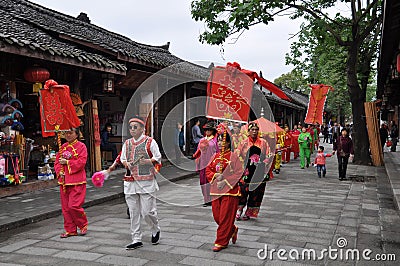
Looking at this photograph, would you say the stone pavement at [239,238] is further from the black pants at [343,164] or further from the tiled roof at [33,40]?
the tiled roof at [33,40]

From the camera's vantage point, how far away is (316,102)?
47.5 ft

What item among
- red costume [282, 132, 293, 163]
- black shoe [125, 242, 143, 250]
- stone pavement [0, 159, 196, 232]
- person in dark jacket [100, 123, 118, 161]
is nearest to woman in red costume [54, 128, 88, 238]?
black shoe [125, 242, 143, 250]

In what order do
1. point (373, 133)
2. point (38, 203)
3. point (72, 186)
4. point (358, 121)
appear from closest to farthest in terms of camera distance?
point (72, 186), point (38, 203), point (373, 133), point (358, 121)

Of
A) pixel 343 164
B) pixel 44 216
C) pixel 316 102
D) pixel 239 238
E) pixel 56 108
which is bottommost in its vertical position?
pixel 239 238

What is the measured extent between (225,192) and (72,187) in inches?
90.5

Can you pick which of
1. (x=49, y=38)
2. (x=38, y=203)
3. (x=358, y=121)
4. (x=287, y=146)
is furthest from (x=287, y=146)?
(x=38, y=203)

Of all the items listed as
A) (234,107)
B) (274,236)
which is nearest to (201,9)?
(234,107)

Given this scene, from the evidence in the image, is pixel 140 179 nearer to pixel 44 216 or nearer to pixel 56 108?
pixel 56 108

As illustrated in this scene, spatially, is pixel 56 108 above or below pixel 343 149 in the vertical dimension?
above

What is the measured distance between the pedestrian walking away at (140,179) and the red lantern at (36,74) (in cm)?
447

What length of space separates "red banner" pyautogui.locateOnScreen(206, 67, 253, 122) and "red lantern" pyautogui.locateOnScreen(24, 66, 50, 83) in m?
4.93

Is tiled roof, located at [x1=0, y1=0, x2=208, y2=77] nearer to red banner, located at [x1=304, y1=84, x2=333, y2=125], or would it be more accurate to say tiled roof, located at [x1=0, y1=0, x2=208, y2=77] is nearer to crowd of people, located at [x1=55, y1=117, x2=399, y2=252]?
crowd of people, located at [x1=55, y1=117, x2=399, y2=252]

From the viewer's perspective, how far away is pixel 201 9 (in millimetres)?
14344

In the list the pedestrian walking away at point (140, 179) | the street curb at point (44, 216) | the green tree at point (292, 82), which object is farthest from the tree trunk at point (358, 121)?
the green tree at point (292, 82)
